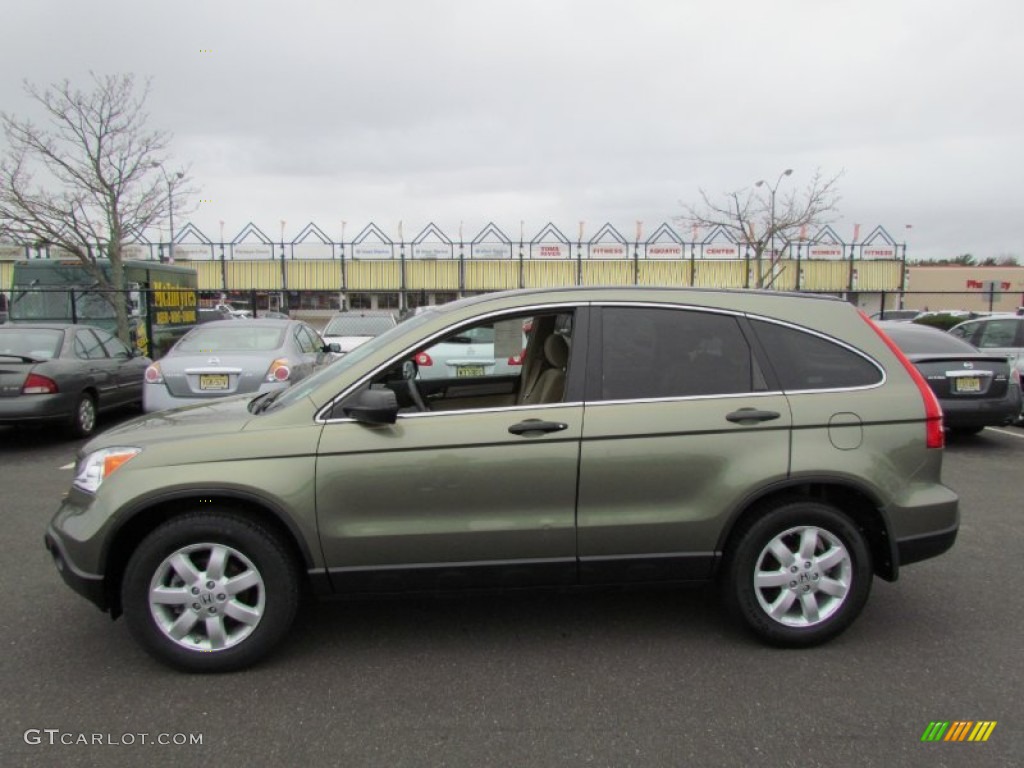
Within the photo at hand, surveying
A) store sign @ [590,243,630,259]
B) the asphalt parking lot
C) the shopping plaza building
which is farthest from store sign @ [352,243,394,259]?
the asphalt parking lot

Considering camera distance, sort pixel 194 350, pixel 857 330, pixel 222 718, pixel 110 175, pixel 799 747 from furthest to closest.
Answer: pixel 110 175, pixel 194 350, pixel 857 330, pixel 222 718, pixel 799 747

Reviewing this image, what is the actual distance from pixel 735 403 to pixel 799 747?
1415mm

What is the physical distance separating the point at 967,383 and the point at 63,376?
33.6 feet

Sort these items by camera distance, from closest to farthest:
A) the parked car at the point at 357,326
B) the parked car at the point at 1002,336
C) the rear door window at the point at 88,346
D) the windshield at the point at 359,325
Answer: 1. the rear door window at the point at 88,346
2. the parked car at the point at 1002,336
3. the parked car at the point at 357,326
4. the windshield at the point at 359,325

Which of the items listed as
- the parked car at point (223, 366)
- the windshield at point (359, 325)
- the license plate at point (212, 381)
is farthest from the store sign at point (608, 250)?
the license plate at point (212, 381)

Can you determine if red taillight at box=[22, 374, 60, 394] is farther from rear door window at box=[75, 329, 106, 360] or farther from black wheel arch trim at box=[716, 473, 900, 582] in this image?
black wheel arch trim at box=[716, 473, 900, 582]

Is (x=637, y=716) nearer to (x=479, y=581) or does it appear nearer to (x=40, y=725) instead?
(x=479, y=581)

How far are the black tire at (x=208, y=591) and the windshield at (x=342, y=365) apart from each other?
63 centimetres

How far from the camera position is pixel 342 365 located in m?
3.49

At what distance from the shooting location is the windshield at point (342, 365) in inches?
132

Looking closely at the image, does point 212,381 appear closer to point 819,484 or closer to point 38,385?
point 38,385

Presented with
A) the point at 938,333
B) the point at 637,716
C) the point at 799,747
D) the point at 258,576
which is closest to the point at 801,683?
the point at 799,747

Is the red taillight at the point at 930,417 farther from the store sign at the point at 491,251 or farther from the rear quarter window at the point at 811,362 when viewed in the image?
the store sign at the point at 491,251

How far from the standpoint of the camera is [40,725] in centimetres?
273
